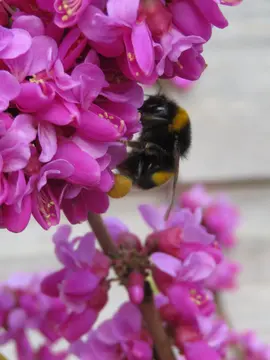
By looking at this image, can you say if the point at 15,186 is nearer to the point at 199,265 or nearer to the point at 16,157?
the point at 16,157

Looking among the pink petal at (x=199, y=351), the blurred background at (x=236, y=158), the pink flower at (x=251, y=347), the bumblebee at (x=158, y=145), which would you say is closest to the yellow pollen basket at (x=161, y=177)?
the bumblebee at (x=158, y=145)

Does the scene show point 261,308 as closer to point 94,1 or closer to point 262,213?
point 262,213

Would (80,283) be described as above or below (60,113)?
below

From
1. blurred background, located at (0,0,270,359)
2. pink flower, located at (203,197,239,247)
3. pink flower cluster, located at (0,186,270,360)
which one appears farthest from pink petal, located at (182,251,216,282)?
blurred background, located at (0,0,270,359)

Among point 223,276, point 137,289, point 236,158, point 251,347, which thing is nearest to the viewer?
point 137,289

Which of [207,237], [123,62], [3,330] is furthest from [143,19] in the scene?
[3,330]

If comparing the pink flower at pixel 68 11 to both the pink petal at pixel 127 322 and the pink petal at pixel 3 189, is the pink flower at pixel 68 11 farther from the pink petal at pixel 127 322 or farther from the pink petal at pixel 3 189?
Answer: the pink petal at pixel 127 322

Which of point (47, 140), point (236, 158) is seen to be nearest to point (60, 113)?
point (47, 140)
